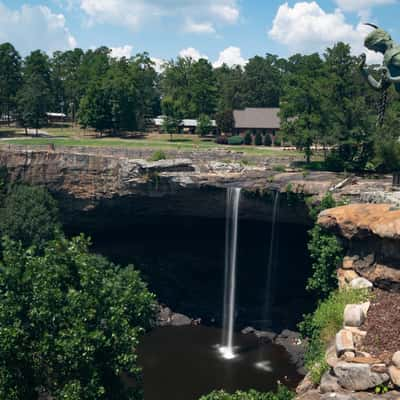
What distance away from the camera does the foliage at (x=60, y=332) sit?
15.9 metres

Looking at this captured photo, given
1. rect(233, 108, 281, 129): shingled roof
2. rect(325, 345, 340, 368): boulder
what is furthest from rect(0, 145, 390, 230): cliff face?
rect(233, 108, 281, 129): shingled roof

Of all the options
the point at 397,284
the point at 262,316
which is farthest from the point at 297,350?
the point at 397,284

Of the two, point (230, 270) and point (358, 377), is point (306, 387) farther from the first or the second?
point (230, 270)

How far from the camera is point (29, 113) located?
54.2 meters

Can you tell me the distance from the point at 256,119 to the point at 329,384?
50402mm

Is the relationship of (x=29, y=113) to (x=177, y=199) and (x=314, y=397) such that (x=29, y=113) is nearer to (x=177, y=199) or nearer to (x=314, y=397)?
(x=177, y=199)

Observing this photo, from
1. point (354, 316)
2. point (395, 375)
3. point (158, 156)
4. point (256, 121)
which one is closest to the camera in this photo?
point (395, 375)

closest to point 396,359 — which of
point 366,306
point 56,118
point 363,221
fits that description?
point 366,306

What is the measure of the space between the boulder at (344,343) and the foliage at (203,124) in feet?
134

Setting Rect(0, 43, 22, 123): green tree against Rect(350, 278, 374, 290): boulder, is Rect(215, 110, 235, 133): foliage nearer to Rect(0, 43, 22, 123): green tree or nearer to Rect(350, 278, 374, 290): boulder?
Rect(0, 43, 22, 123): green tree

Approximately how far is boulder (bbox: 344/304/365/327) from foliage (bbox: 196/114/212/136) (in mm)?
39300

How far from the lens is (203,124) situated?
55.2 m

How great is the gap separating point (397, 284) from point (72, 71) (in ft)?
241

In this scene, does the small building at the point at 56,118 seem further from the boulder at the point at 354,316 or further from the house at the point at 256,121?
the boulder at the point at 354,316
